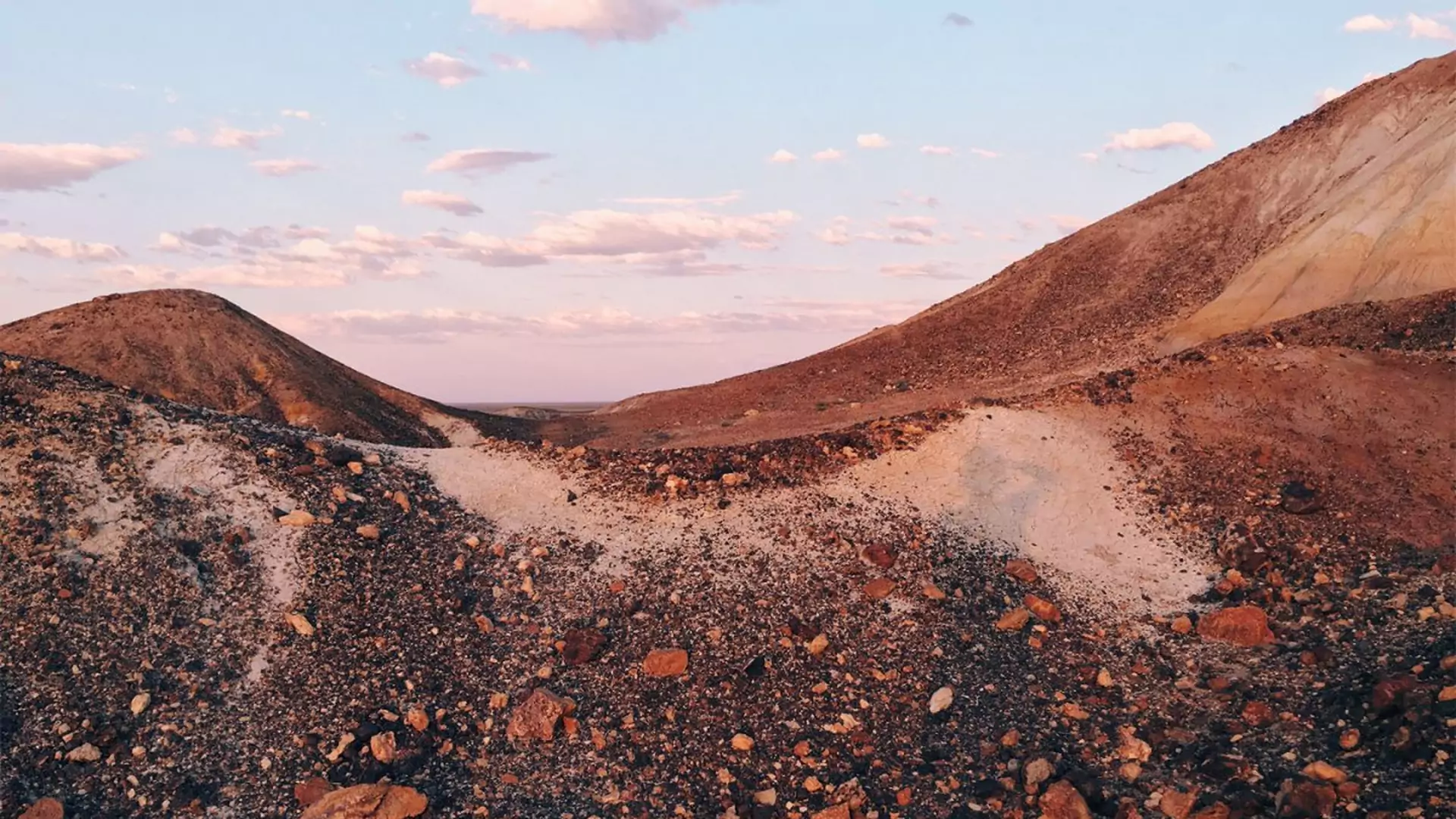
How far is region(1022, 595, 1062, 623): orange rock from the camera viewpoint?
11266mm

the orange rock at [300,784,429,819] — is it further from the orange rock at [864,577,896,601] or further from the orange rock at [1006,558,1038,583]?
the orange rock at [1006,558,1038,583]

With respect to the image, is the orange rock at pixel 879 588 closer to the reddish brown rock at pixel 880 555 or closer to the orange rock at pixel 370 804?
the reddish brown rock at pixel 880 555

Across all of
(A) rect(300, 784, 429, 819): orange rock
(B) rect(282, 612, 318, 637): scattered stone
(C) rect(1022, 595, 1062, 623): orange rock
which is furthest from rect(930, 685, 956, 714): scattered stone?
(B) rect(282, 612, 318, 637): scattered stone

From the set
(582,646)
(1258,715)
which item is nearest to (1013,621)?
(1258,715)

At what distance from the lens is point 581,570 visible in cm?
1155

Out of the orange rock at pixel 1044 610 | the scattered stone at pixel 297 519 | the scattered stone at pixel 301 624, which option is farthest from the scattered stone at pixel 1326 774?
the scattered stone at pixel 297 519

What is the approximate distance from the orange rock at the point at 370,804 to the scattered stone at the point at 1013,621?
5773 millimetres

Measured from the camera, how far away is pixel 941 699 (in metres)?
9.71

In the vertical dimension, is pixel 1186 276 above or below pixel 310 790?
above

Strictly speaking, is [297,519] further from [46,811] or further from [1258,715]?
[1258,715]

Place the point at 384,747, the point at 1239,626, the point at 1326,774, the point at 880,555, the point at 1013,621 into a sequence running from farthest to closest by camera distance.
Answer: the point at 880,555 → the point at 1013,621 → the point at 1239,626 → the point at 384,747 → the point at 1326,774

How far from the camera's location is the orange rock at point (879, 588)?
11.2 metres

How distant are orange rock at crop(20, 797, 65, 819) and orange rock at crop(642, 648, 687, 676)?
466 cm

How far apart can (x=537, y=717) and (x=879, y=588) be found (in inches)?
150
